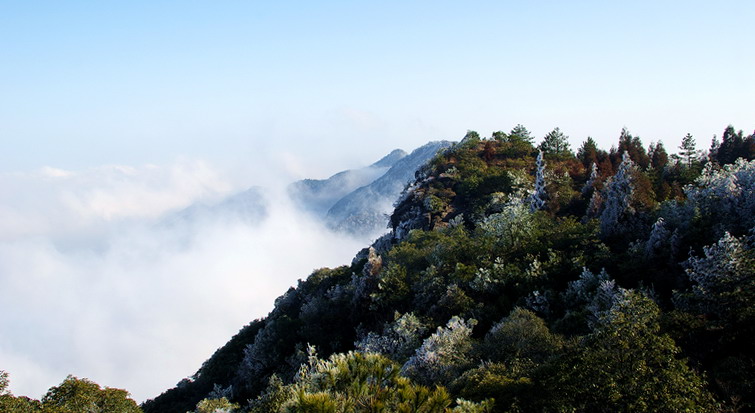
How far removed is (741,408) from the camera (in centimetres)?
1778

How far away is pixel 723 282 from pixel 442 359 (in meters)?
15.7

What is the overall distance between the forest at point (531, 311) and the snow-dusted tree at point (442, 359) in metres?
0.10

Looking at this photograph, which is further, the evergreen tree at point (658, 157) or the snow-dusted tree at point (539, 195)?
the evergreen tree at point (658, 157)

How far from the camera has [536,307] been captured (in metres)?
36.4

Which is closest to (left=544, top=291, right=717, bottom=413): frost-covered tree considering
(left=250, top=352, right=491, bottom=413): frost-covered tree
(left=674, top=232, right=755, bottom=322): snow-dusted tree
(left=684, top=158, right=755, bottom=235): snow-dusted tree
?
(left=250, top=352, right=491, bottom=413): frost-covered tree

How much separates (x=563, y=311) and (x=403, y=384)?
923 inches

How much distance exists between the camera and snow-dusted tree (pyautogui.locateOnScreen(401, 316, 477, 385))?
2858 cm

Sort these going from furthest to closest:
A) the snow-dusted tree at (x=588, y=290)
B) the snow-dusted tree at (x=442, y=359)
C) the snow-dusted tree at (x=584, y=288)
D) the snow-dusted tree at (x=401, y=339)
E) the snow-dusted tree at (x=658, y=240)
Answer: the snow-dusted tree at (x=401, y=339)
the snow-dusted tree at (x=658, y=240)
the snow-dusted tree at (x=584, y=288)
the snow-dusted tree at (x=588, y=290)
the snow-dusted tree at (x=442, y=359)

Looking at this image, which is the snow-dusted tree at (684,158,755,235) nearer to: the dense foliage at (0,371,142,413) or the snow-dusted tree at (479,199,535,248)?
the snow-dusted tree at (479,199,535,248)

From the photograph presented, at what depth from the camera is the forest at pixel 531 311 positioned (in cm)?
1797

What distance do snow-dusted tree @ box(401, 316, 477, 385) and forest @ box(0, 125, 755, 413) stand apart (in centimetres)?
10

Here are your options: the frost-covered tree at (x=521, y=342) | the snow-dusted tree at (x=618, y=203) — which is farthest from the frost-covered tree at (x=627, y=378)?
the snow-dusted tree at (x=618, y=203)

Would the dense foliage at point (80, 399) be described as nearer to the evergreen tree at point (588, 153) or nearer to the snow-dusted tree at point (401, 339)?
the snow-dusted tree at point (401, 339)

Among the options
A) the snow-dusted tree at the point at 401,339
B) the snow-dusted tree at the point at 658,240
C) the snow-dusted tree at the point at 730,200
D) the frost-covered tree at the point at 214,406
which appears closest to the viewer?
the snow-dusted tree at the point at 730,200
